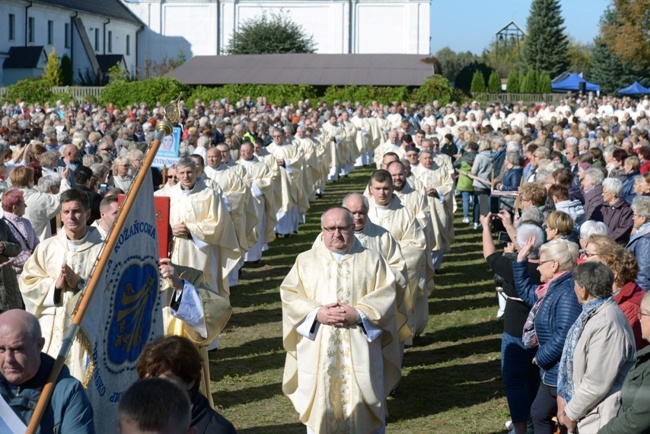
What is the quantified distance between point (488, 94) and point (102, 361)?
49.3 m

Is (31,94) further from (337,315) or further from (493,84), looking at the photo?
(337,315)

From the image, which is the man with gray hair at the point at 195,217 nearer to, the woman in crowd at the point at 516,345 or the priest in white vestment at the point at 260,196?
the woman in crowd at the point at 516,345

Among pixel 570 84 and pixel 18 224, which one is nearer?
pixel 18 224

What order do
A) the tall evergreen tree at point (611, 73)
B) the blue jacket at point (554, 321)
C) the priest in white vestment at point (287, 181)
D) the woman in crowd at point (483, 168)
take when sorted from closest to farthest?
1. the blue jacket at point (554, 321)
2. the woman in crowd at point (483, 168)
3. the priest in white vestment at point (287, 181)
4. the tall evergreen tree at point (611, 73)

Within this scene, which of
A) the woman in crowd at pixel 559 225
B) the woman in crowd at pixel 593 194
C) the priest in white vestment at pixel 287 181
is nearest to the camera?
the woman in crowd at pixel 559 225

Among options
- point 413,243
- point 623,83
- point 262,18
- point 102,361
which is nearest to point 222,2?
point 262,18

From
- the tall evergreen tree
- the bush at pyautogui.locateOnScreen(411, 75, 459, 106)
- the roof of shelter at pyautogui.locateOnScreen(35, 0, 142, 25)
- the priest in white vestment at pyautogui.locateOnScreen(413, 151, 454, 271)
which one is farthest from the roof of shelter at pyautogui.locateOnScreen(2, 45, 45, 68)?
the priest in white vestment at pyautogui.locateOnScreen(413, 151, 454, 271)

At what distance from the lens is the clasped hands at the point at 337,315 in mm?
6793

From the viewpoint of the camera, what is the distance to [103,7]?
77.6 m

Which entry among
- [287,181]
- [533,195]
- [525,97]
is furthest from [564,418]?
[525,97]

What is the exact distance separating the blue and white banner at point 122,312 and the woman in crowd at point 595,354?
2.51m

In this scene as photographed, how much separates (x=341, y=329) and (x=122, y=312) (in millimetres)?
2270

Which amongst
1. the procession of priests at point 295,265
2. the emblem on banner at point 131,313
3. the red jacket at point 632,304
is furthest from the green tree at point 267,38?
the emblem on banner at point 131,313

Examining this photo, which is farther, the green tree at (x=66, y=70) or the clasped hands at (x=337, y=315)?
the green tree at (x=66, y=70)
